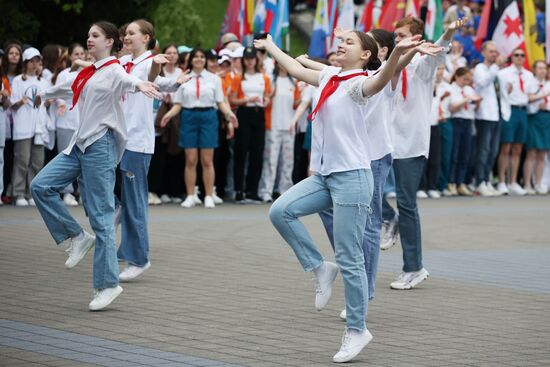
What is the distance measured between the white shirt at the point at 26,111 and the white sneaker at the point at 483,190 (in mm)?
7777

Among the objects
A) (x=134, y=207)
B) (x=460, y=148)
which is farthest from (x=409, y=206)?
(x=460, y=148)

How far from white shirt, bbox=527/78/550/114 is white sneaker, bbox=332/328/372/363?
14985mm

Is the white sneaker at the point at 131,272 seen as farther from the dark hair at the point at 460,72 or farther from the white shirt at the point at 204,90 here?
the dark hair at the point at 460,72

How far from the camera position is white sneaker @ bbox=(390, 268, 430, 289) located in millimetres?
10451

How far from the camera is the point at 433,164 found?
20.8 meters

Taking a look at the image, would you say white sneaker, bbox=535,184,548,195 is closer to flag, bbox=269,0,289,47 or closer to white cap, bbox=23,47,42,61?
flag, bbox=269,0,289,47

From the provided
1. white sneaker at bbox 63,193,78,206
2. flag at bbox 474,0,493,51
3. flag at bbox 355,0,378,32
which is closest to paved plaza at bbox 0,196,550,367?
Answer: white sneaker at bbox 63,193,78,206

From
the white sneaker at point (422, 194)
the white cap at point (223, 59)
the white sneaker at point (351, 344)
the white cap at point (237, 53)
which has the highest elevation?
the white cap at point (237, 53)

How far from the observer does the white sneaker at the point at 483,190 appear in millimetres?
21750

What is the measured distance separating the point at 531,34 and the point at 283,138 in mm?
7481

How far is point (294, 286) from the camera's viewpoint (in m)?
10.4

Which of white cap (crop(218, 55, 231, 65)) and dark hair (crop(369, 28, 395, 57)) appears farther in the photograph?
white cap (crop(218, 55, 231, 65))

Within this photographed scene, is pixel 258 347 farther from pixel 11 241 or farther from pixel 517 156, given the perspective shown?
pixel 517 156

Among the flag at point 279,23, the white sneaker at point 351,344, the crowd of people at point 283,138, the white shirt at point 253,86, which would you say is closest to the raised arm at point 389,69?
the crowd of people at point 283,138
